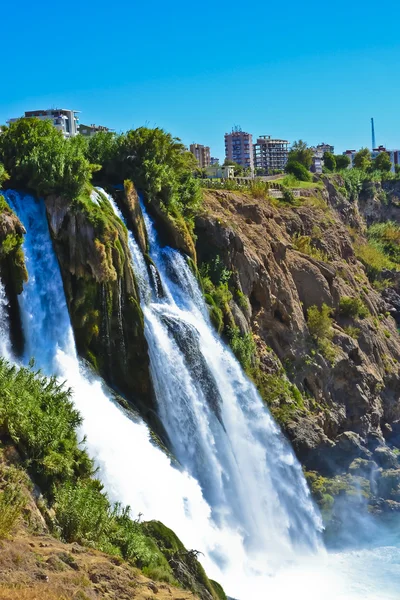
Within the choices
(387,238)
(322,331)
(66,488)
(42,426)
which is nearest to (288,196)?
(322,331)

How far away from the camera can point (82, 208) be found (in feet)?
78.8

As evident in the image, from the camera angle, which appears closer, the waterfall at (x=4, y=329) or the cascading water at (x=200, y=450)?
the waterfall at (x=4, y=329)

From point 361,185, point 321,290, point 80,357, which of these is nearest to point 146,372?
point 80,357

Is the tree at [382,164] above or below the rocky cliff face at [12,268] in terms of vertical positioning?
above

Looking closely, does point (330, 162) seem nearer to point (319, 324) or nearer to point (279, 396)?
point (319, 324)

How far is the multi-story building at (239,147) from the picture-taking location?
6427 inches

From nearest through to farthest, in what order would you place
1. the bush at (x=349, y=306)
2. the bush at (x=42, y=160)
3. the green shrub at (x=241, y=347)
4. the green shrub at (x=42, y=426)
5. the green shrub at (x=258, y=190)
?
the green shrub at (x=42, y=426)
the bush at (x=42, y=160)
the green shrub at (x=241, y=347)
the bush at (x=349, y=306)
the green shrub at (x=258, y=190)

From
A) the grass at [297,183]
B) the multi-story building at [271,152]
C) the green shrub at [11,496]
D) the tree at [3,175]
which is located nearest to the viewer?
the green shrub at [11,496]

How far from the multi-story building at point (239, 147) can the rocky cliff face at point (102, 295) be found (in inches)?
5562

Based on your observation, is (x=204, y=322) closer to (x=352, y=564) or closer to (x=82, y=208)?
(x=82, y=208)

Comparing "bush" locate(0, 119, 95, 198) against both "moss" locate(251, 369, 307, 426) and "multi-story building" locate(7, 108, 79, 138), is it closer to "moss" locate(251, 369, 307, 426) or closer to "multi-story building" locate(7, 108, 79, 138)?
"moss" locate(251, 369, 307, 426)

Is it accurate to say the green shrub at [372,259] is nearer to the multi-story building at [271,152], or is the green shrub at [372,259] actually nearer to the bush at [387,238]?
the bush at [387,238]

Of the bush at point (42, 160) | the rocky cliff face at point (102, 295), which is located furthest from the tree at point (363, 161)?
the rocky cliff face at point (102, 295)

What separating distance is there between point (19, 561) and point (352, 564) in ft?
54.7
